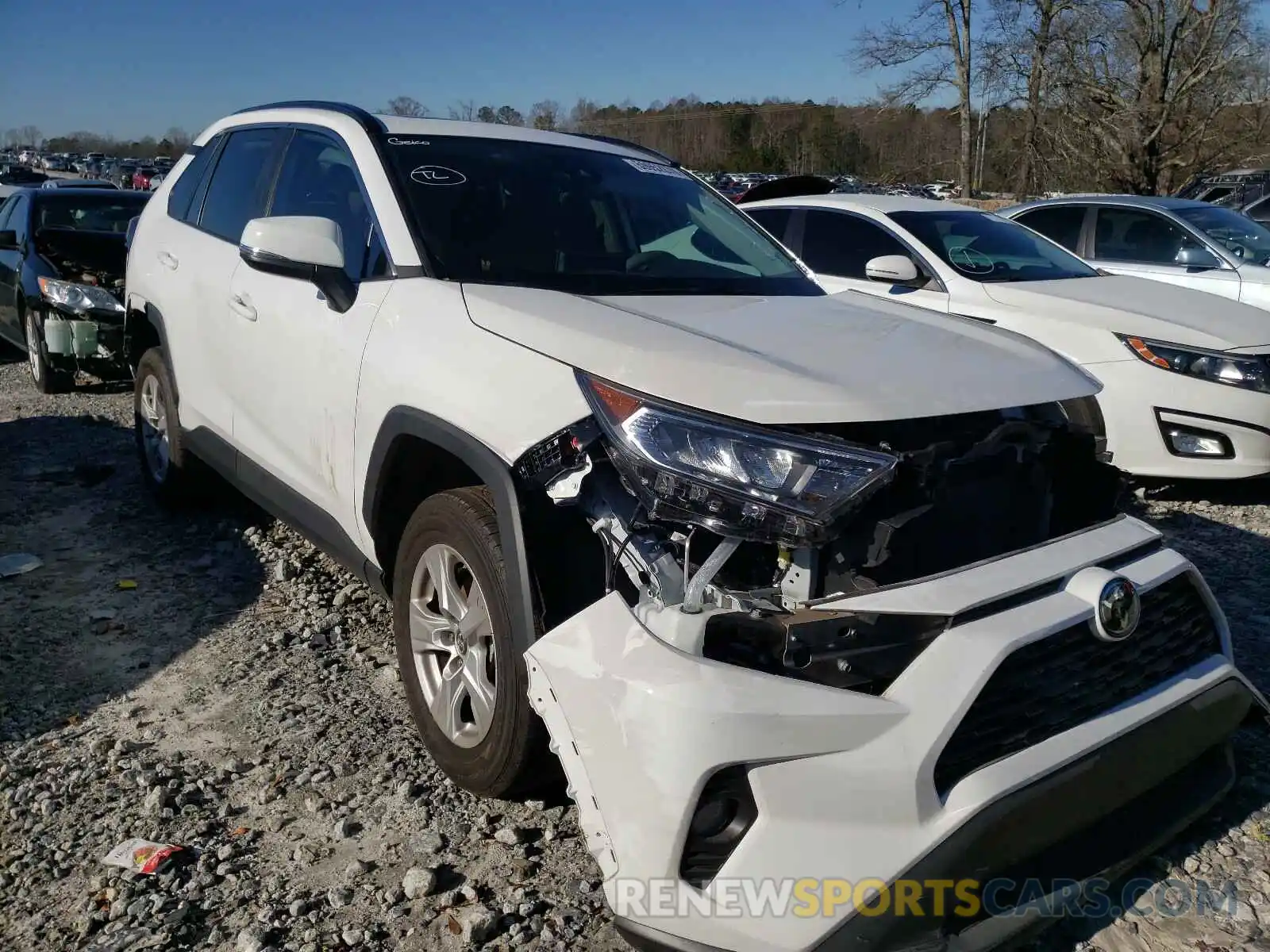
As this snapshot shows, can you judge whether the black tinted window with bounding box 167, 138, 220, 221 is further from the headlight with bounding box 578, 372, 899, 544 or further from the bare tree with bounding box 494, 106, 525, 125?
the headlight with bounding box 578, 372, 899, 544

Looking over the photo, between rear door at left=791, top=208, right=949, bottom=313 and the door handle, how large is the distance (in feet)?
12.7

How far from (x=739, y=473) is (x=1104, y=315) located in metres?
4.39

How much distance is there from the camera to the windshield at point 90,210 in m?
8.98

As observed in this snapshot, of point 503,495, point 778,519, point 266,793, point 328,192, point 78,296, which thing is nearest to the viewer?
point 778,519

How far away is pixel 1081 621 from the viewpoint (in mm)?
2104

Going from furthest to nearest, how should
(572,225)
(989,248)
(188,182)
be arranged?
(989,248) < (188,182) < (572,225)

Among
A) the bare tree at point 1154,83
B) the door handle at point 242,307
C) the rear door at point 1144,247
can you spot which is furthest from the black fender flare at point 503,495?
the bare tree at point 1154,83

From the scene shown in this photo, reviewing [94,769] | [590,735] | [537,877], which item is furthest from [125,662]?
[590,735]

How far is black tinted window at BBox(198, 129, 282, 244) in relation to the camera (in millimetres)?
4074

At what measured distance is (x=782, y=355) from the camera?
7.87 ft

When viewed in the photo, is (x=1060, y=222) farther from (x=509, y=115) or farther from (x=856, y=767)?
(x=856, y=767)

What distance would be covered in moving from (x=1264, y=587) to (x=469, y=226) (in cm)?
357

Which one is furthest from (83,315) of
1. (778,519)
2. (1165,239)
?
(1165,239)

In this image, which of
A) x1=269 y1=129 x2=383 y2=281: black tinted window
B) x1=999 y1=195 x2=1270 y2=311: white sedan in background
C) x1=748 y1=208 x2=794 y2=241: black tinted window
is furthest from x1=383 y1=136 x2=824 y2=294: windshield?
x1=999 y1=195 x2=1270 y2=311: white sedan in background
